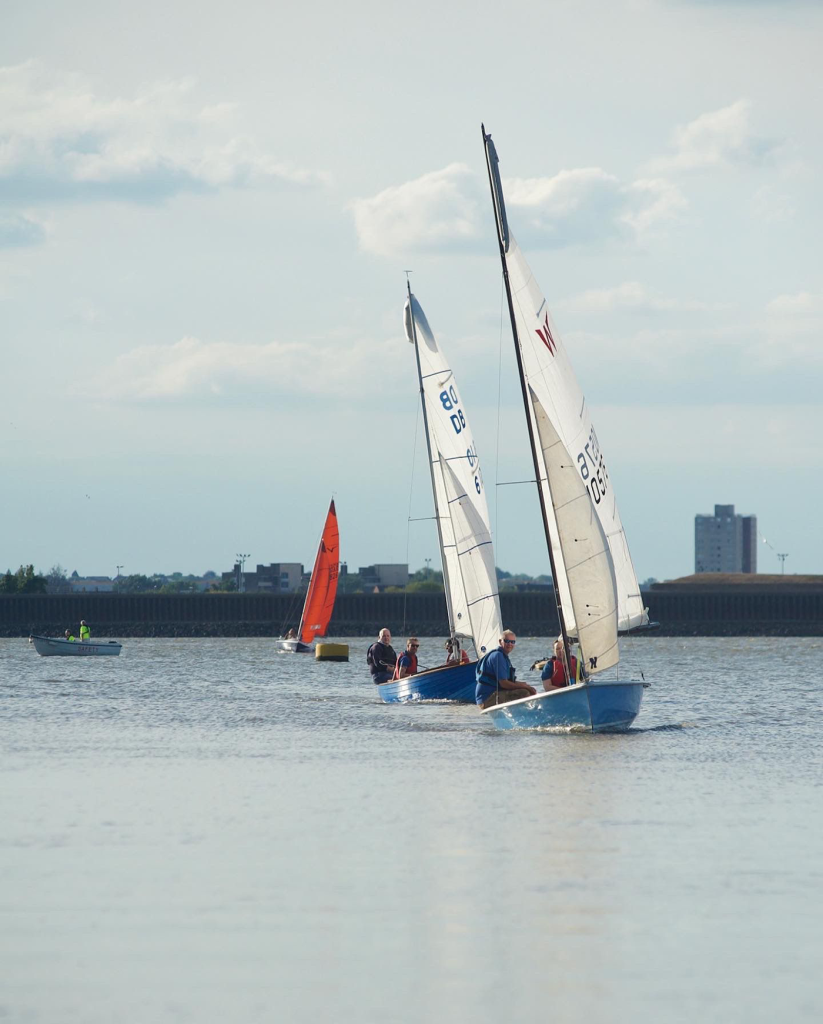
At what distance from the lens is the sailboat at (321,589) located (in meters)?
79.0

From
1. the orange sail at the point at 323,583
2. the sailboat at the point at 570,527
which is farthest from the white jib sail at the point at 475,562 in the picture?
the orange sail at the point at 323,583

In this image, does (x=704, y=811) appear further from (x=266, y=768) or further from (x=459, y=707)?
(x=459, y=707)

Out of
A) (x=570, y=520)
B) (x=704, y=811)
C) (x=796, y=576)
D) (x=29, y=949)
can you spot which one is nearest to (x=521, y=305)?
(x=570, y=520)

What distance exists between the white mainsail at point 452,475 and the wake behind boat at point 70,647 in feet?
134

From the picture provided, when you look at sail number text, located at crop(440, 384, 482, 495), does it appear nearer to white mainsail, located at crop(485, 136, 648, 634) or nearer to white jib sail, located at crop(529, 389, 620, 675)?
white mainsail, located at crop(485, 136, 648, 634)

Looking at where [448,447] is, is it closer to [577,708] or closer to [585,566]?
[585,566]

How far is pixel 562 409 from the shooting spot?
→ 28047 mm

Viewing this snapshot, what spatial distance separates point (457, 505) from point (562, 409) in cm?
1208

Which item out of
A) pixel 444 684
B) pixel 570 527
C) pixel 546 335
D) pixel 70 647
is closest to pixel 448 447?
pixel 444 684

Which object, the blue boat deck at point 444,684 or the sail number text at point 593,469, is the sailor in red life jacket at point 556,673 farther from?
the blue boat deck at point 444,684

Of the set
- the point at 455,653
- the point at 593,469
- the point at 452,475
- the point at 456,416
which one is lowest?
the point at 455,653

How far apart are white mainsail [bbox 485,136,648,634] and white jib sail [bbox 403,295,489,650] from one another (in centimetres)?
1131

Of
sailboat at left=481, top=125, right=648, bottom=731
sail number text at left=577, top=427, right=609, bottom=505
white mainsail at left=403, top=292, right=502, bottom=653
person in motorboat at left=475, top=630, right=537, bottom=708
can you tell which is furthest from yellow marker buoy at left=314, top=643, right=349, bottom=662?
person in motorboat at left=475, top=630, right=537, bottom=708

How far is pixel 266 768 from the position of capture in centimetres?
2222
